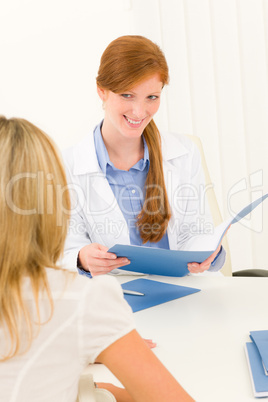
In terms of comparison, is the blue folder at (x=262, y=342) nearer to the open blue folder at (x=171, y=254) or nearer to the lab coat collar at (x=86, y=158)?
the open blue folder at (x=171, y=254)

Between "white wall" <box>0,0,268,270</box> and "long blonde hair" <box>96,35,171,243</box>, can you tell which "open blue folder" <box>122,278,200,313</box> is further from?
"white wall" <box>0,0,268,270</box>

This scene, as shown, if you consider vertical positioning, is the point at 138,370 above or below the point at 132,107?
below

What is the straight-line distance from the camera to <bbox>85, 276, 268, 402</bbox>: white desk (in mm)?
1159

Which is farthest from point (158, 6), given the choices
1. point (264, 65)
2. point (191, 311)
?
point (191, 311)

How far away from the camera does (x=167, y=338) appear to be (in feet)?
4.64

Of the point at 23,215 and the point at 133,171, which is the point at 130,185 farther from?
the point at 23,215

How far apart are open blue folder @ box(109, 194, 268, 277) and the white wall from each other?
1.50m

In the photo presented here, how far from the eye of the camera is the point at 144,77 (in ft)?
6.61

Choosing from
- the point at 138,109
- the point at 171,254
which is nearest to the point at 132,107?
the point at 138,109

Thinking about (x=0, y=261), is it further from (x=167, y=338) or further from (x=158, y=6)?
(x=158, y=6)

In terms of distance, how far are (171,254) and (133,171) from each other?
0.75 meters

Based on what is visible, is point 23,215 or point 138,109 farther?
point 138,109

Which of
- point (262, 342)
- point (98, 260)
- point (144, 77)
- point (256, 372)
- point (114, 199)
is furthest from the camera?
point (114, 199)

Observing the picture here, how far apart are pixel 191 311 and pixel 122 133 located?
855 mm
